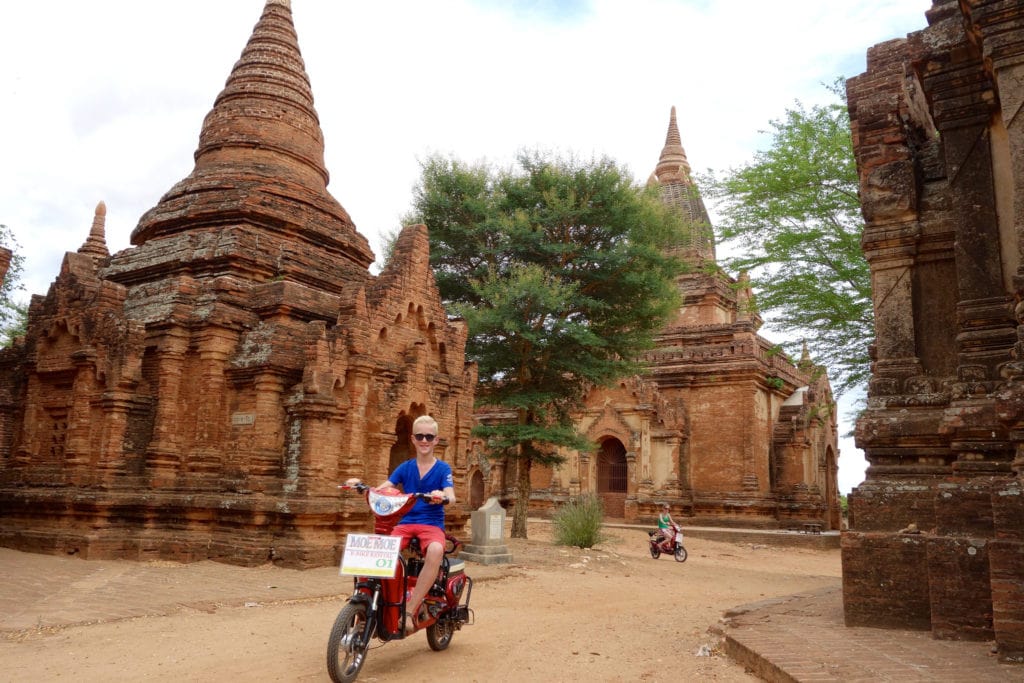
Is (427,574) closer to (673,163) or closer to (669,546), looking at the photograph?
(669,546)

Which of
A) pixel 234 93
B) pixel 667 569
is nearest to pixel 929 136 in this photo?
pixel 667 569

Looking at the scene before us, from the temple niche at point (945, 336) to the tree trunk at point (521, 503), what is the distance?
11594 mm

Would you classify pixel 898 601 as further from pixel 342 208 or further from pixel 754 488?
pixel 754 488

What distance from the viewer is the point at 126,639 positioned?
6.07 m

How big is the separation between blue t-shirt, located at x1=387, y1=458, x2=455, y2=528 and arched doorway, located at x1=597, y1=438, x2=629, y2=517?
796 inches

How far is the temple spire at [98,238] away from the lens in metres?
21.0

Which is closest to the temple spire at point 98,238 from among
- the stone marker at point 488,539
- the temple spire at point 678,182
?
the stone marker at point 488,539

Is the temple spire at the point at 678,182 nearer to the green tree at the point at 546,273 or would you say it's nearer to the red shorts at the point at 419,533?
the green tree at the point at 546,273

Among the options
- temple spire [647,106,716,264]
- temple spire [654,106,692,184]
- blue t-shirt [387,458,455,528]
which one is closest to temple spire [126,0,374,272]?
blue t-shirt [387,458,455,528]

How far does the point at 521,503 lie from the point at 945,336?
39.9ft

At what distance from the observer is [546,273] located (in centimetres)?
1802

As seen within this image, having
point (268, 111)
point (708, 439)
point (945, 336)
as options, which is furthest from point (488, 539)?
point (708, 439)

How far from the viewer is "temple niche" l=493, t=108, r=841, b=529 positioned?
2322 cm

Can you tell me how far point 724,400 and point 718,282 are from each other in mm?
5275
